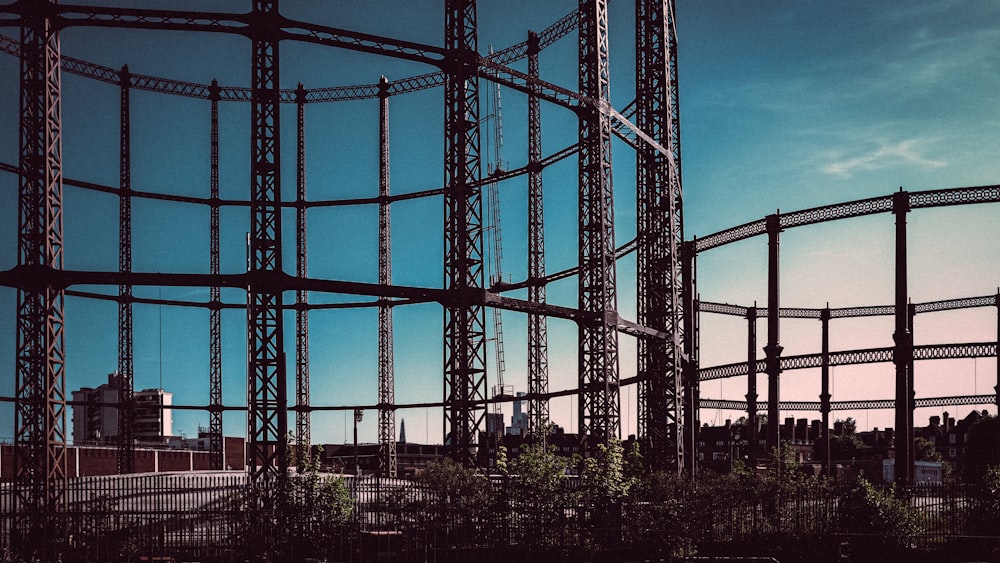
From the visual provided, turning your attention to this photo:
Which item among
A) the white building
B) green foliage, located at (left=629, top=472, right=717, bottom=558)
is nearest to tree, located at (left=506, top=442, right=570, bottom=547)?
green foliage, located at (left=629, top=472, right=717, bottom=558)

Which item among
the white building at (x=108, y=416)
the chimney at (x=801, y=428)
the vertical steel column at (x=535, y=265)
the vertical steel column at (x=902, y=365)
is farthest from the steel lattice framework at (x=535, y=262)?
the white building at (x=108, y=416)

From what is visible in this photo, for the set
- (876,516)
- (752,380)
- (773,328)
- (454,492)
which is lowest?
(876,516)

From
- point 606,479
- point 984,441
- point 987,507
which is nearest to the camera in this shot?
point 606,479

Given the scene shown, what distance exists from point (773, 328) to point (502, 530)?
21.8 meters

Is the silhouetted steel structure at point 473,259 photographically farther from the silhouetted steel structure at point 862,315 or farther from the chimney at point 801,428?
the chimney at point 801,428

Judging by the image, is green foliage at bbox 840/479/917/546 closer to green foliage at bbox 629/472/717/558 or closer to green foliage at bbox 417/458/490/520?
green foliage at bbox 629/472/717/558

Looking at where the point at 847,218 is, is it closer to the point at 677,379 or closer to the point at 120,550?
the point at 677,379

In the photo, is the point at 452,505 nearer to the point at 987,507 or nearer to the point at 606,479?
the point at 606,479

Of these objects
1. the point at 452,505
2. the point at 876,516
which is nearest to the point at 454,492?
the point at 452,505

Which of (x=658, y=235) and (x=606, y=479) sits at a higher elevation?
(x=658, y=235)

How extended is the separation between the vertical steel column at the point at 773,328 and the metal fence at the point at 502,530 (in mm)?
15054

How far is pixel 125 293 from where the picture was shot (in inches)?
1768

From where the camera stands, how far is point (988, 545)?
23.5m

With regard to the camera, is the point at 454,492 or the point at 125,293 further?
the point at 125,293
